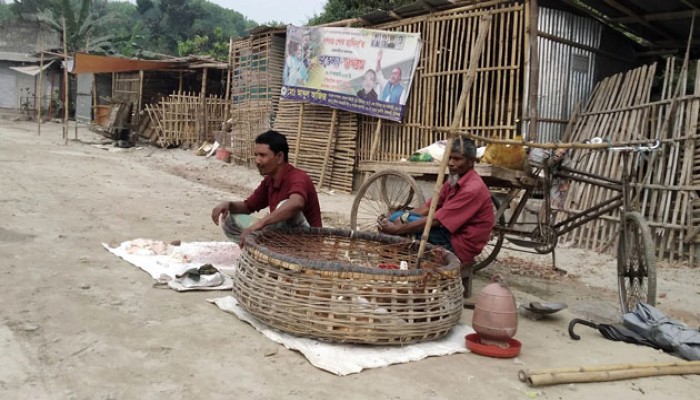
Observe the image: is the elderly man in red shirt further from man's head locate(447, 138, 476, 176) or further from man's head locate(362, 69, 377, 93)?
man's head locate(362, 69, 377, 93)

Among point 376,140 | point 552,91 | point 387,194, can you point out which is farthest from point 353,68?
point 387,194

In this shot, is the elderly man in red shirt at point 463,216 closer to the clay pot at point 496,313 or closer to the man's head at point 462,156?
the man's head at point 462,156

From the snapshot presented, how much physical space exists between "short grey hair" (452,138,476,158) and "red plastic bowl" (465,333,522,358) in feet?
4.99

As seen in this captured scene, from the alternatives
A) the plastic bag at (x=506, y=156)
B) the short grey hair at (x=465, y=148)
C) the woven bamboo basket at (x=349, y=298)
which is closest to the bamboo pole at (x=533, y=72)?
the plastic bag at (x=506, y=156)

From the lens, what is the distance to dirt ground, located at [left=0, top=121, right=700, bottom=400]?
260cm

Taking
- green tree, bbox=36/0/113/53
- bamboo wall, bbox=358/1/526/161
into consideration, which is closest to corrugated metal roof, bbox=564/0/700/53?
bamboo wall, bbox=358/1/526/161

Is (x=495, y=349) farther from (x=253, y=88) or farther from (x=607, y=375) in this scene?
(x=253, y=88)

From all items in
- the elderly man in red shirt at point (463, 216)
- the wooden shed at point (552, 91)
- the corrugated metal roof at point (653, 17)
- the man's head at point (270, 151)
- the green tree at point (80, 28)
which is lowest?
the elderly man in red shirt at point (463, 216)

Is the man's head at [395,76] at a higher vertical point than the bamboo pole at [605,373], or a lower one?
higher

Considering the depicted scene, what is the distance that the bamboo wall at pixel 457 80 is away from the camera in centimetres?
849

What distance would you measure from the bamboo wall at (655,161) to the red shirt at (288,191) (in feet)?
10.4

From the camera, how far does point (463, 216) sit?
162 inches

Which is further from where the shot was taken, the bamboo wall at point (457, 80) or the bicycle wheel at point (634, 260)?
the bamboo wall at point (457, 80)

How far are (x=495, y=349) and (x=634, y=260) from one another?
5.93 feet
